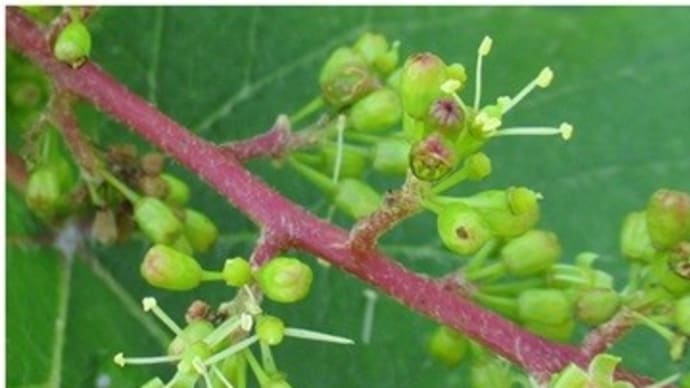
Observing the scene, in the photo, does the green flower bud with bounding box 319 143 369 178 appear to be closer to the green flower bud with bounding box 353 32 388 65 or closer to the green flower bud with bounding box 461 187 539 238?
the green flower bud with bounding box 353 32 388 65

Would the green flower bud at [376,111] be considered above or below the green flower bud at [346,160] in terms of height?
above

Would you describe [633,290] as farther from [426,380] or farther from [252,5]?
[252,5]

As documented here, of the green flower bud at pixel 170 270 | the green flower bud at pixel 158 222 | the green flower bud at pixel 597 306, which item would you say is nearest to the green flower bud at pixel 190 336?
the green flower bud at pixel 170 270

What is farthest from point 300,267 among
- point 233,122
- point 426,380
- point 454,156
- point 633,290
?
point 233,122

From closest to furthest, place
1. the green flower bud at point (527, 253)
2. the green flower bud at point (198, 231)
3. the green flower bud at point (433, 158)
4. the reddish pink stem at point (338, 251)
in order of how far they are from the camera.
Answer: the green flower bud at point (433, 158) → the reddish pink stem at point (338, 251) → the green flower bud at point (527, 253) → the green flower bud at point (198, 231)

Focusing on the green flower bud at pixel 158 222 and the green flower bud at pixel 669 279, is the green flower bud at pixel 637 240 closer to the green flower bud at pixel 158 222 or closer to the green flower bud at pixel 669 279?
the green flower bud at pixel 669 279

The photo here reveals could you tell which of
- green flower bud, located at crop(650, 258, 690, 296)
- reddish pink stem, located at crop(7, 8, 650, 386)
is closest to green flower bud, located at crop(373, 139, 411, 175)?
reddish pink stem, located at crop(7, 8, 650, 386)
